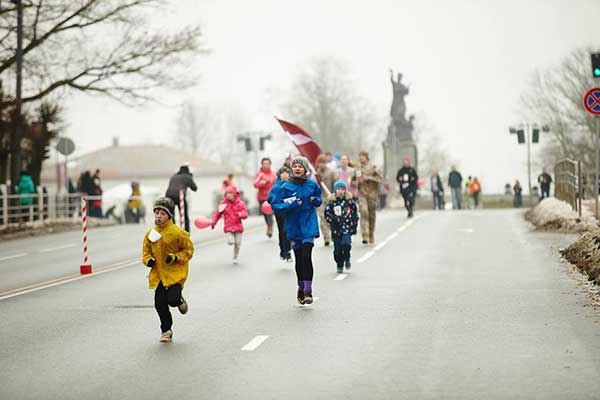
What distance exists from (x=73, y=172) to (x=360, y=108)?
1127 inches

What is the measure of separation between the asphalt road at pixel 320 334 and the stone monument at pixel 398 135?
56432 mm

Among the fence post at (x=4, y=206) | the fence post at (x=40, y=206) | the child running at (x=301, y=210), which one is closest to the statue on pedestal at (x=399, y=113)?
the fence post at (x=40, y=206)

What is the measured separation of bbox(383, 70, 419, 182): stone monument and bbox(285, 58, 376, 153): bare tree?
24559 millimetres

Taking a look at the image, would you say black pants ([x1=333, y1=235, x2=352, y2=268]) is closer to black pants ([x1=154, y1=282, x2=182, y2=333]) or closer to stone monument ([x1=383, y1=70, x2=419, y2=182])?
black pants ([x1=154, y1=282, x2=182, y2=333])

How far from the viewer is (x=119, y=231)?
113 ft

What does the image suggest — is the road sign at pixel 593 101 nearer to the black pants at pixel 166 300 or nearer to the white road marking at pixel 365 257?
the white road marking at pixel 365 257

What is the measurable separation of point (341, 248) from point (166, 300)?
21.8 ft

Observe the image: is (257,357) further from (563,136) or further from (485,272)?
(563,136)

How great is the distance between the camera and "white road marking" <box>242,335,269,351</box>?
9.99m

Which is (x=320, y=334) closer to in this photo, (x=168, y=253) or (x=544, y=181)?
(x=168, y=253)

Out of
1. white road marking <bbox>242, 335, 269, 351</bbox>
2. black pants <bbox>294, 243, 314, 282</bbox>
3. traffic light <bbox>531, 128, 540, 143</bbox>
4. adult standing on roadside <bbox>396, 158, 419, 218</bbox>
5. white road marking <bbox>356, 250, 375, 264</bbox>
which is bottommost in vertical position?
white road marking <bbox>242, 335, 269, 351</bbox>

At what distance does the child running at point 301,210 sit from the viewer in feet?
43.3

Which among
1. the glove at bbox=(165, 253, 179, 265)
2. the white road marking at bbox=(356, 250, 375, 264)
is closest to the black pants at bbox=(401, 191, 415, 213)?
the white road marking at bbox=(356, 250, 375, 264)

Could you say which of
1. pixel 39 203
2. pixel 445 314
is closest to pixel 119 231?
pixel 39 203
